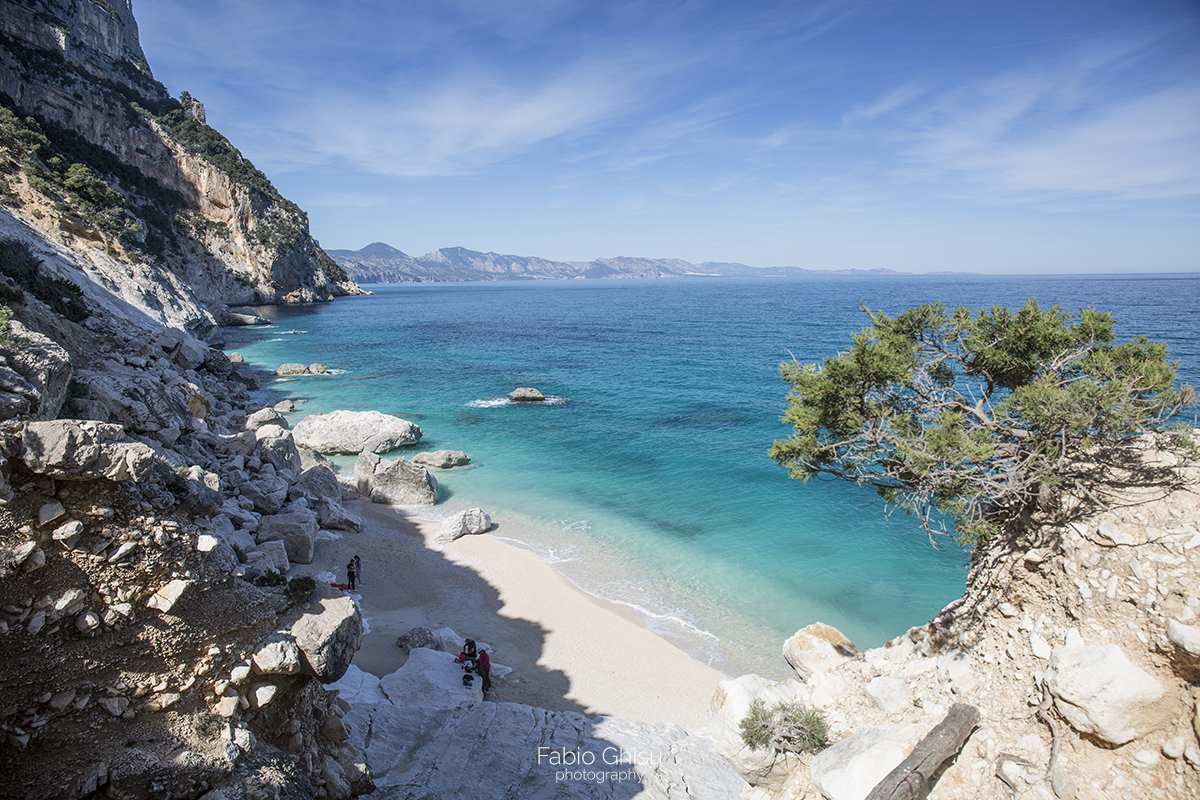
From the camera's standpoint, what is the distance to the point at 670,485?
90.0 ft

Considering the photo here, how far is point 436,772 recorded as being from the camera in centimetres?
963

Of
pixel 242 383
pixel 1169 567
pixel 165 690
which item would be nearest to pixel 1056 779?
pixel 1169 567

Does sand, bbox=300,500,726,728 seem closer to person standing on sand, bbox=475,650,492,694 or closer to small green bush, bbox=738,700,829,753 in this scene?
person standing on sand, bbox=475,650,492,694

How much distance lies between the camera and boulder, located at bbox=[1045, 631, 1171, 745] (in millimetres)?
7488

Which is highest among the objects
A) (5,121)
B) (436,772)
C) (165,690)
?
(5,121)

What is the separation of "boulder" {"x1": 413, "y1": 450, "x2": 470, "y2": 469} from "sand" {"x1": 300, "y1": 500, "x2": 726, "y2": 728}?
6.90m

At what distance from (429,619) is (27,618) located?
37.6 feet

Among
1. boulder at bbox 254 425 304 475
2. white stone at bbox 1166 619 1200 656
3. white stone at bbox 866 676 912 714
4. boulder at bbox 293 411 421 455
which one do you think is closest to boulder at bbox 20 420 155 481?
white stone at bbox 866 676 912 714

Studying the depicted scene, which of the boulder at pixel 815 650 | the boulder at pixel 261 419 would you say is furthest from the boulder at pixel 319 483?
the boulder at pixel 815 650

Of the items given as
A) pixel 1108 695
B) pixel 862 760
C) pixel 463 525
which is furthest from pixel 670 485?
pixel 1108 695

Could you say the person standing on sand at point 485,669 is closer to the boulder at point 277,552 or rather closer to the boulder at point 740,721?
the boulder at point 740,721

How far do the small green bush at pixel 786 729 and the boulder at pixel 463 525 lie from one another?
13899 mm

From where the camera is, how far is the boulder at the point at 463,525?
22062mm

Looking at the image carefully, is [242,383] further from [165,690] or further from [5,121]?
[165,690]
